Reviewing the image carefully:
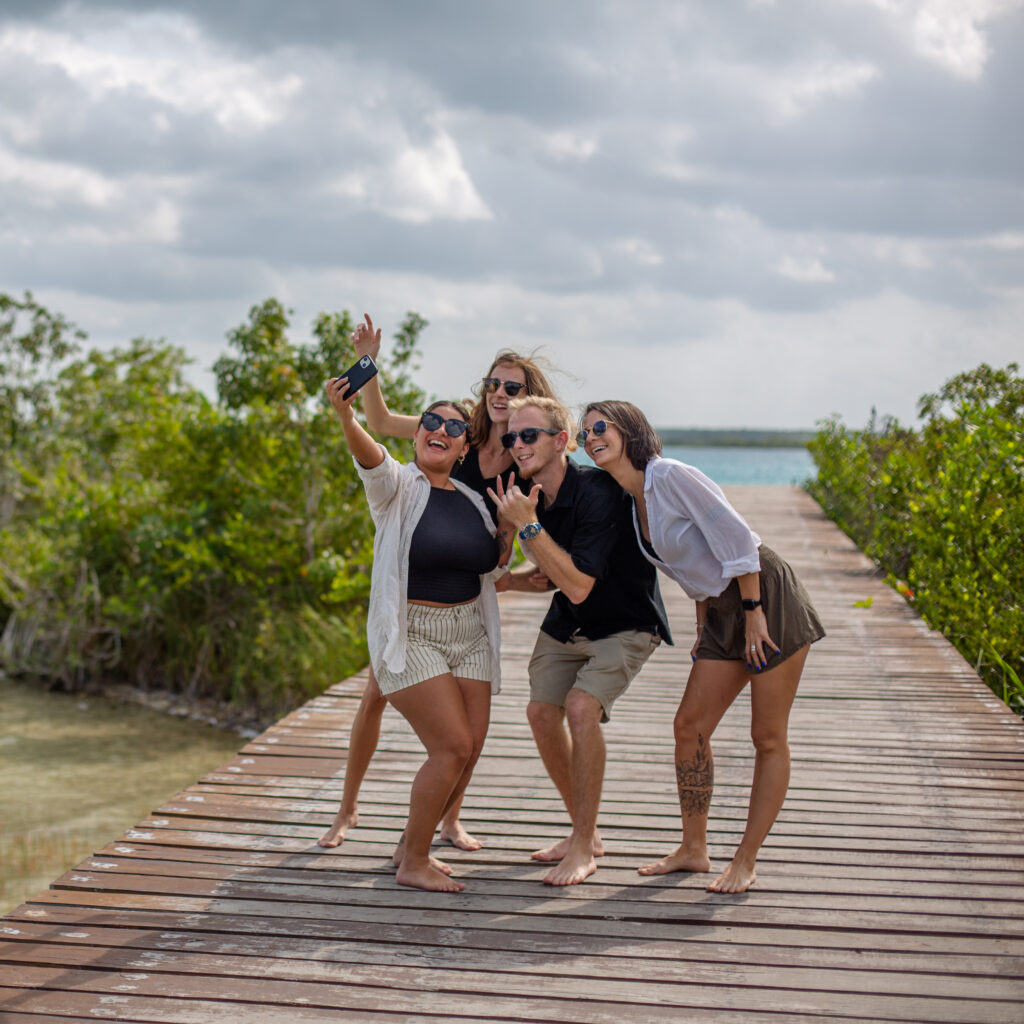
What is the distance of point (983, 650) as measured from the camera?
7.25 meters

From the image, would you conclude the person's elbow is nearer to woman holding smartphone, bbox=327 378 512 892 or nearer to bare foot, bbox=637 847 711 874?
woman holding smartphone, bbox=327 378 512 892

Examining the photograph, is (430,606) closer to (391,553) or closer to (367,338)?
(391,553)

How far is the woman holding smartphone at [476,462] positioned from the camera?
404 cm

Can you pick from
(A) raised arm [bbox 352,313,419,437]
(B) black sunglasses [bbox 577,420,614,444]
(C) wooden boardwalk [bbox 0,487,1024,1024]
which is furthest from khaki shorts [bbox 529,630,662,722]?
(A) raised arm [bbox 352,313,419,437]

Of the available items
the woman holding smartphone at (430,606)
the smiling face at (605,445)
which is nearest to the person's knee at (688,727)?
the woman holding smartphone at (430,606)

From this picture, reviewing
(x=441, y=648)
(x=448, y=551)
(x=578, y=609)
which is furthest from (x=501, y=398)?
(x=441, y=648)

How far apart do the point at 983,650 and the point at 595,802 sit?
14.7ft

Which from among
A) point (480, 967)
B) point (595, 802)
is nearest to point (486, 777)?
point (595, 802)

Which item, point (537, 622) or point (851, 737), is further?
point (537, 622)

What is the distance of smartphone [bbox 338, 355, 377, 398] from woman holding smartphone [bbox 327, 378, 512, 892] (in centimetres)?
3

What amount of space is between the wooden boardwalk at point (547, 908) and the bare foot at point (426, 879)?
45mm

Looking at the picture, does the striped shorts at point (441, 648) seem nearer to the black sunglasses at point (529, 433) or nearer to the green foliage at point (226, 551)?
the black sunglasses at point (529, 433)

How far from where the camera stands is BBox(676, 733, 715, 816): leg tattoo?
3.79 m

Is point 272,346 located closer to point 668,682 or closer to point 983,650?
Answer: point 668,682
